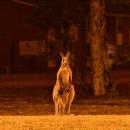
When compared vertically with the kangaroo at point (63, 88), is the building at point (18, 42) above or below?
below

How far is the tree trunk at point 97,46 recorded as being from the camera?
26141 mm

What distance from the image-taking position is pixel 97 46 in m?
26.3

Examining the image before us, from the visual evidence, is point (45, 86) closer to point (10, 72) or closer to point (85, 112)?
point (85, 112)

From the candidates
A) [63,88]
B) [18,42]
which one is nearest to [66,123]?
[63,88]

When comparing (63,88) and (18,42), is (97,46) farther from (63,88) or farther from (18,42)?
(18,42)

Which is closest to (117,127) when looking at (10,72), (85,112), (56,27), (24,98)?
(85,112)

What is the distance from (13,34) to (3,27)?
0.96 metres

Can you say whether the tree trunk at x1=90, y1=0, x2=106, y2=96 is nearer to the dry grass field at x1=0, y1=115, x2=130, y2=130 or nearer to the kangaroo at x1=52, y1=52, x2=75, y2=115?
the kangaroo at x1=52, y1=52, x2=75, y2=115

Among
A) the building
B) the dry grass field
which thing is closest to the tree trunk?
the dry grass field

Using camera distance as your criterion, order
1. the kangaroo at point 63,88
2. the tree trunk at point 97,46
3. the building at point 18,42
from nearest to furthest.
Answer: the kangaroo at point 63,88 → the tree trunk at point 97,46 → the building at point 18,42

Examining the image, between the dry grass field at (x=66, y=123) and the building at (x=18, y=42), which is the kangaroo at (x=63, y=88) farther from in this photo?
the building at (x=18, y=42)

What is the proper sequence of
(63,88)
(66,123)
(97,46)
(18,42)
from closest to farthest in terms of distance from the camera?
(66,123) < (63,88) < (97,46) < (18,42)

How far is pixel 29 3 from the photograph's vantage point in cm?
4644

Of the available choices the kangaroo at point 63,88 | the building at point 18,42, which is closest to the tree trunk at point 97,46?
the kangaroo at point 63,88
